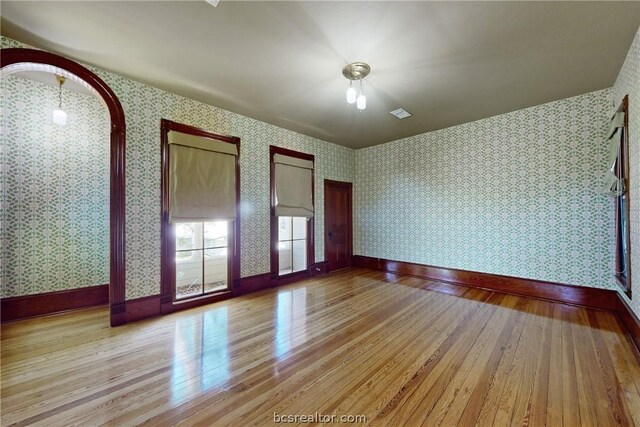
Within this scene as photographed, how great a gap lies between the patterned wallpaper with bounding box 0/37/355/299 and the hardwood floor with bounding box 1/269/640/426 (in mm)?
784

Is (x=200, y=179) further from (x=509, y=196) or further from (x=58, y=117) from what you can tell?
(x=509, y=196)

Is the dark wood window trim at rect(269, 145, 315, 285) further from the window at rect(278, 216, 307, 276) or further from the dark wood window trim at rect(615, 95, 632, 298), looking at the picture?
the dark wood window trim at rect(615, 95, 632, 298)

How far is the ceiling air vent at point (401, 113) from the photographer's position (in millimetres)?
4018

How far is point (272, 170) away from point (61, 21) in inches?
118

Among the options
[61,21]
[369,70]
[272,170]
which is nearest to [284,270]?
[272,170]

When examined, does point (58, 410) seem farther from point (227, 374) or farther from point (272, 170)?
point (272, 170)

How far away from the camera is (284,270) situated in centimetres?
504

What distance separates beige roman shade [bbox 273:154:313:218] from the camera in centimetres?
480

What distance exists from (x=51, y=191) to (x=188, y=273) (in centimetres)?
203

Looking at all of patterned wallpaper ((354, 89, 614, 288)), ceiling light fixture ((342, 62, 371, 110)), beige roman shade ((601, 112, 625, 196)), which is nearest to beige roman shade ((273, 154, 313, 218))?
patterned wallpaper ((354, 89, 614, 288))

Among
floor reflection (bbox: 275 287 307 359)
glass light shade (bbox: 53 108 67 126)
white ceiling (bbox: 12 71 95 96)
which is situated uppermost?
white ceiling (bbox: 12 71 95 96)

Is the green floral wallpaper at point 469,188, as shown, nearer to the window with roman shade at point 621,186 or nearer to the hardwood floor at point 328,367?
the window with roman shade at point 621,186

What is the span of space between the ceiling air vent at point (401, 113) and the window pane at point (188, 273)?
3.73m

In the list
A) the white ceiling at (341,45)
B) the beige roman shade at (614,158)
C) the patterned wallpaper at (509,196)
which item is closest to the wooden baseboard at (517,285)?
the patterned wallpaper at (509,196)
